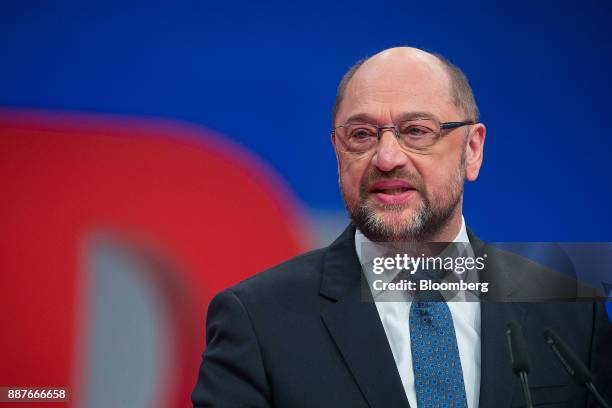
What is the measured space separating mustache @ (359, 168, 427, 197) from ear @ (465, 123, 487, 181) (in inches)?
9.1

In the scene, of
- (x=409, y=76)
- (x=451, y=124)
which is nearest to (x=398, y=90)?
(x=409, y=76)

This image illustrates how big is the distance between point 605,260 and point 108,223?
140 cm

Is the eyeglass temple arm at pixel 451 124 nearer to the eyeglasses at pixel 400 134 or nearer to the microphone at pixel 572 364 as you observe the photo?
the eyeglasses at pixel 400 134

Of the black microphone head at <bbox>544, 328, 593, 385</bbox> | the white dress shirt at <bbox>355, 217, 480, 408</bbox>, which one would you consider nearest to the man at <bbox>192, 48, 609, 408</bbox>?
the white dress shirt at <bbox>355, 217, 480, 408</bbox>

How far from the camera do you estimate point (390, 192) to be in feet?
5.28

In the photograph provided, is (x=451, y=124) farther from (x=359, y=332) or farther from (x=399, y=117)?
(x=359, y=332)

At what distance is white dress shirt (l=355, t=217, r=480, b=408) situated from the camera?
146 cm

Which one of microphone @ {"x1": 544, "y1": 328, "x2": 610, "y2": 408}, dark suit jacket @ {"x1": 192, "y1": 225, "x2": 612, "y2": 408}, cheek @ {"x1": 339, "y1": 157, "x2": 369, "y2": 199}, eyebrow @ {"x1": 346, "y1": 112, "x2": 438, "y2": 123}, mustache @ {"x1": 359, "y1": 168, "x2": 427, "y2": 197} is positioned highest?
eyebrow @ {"x1": 346, "y1": 112, "x2": 438, "y2": 123}

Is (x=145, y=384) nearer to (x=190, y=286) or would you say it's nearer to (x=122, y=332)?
(x=122, y=332)

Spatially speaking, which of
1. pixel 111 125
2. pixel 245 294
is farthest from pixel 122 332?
pixel 245 294

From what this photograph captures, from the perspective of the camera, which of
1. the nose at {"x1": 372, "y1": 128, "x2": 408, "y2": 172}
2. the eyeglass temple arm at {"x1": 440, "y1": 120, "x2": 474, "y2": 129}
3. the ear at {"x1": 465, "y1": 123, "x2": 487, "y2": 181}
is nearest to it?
the nose at {"x1": 372, "y1": 128, "x2": 408, "y2": 172}

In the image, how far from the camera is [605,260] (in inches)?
63.0

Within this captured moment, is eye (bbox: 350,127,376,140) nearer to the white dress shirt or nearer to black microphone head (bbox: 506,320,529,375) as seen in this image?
the white dress shirt

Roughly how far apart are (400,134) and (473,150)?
29cm
